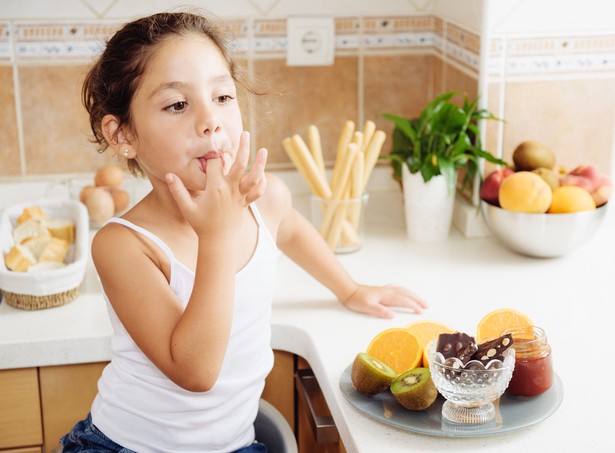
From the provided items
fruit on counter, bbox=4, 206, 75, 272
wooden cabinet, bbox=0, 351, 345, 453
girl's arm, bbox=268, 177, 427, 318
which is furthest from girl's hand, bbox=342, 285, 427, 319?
fruit on counter, bbox=4, 206, 75, 272

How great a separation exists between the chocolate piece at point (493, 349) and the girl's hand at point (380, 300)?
0.34 metres

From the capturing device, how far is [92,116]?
1303mm

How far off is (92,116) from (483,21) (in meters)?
0.76

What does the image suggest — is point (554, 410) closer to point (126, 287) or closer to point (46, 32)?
point (126, 287)

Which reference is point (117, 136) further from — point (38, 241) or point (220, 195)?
point (38, 241)

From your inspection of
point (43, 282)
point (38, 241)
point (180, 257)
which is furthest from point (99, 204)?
point (180, 257)

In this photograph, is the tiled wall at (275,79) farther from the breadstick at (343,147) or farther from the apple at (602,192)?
the apple at (602,192)

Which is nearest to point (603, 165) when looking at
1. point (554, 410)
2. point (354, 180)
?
point (354, 180)

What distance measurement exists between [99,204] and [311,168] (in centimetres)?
42

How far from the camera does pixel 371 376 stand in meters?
1.14

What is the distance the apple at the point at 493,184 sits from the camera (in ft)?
5.49

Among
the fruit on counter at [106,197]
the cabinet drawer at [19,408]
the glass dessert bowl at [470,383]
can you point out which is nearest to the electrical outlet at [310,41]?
the fruit on counter at [106,197]

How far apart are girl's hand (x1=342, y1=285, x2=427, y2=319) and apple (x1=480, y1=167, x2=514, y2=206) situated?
325 mm

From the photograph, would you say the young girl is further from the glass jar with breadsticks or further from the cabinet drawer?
the glass jar with breadsticks
